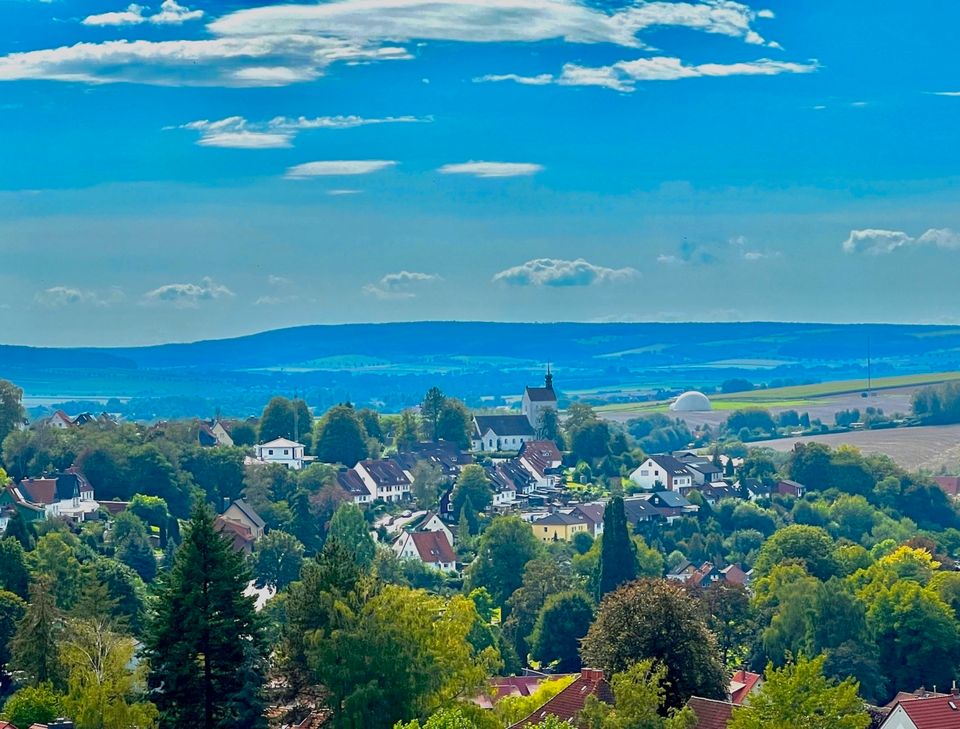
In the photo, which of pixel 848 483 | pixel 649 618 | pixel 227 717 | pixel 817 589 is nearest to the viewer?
pixel 227 717

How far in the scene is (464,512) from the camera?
120 meters

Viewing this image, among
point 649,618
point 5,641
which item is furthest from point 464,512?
point 649,618

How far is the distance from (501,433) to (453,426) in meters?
10.7

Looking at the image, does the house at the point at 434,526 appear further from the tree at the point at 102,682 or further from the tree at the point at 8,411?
the tree at the point at 102,682

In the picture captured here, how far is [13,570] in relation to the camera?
71062 millimetres

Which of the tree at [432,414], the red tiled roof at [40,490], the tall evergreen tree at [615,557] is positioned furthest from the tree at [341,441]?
the tall evergreen tree at [615,557]

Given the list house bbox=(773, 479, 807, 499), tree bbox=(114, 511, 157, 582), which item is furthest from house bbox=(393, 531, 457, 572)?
house bbox=(773, 479, 807, 499)

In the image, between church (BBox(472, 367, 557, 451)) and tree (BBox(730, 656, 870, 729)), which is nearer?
tree (BBox(730, 656, 870, 729))

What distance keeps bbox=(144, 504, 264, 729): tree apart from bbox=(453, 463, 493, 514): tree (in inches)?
3000

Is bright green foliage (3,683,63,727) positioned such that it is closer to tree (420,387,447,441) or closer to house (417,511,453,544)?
house (417,511,453,544)

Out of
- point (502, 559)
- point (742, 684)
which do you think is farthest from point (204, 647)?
point (502, 559)

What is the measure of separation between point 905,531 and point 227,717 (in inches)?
3178

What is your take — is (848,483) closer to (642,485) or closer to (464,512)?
(642,485)

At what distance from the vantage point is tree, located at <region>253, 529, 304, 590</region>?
97438 millimetres
